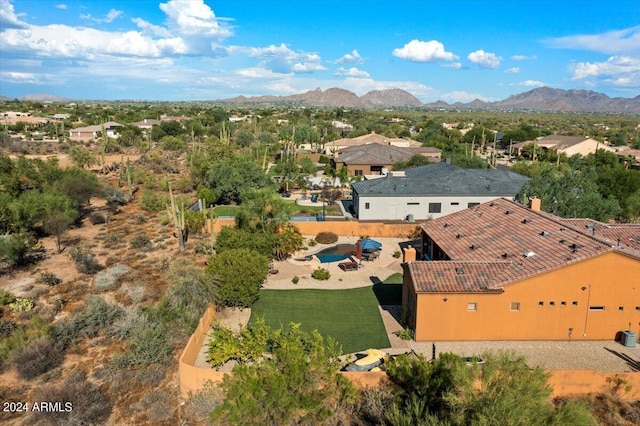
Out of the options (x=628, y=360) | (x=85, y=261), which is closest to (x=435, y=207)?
(x=628, y=360)

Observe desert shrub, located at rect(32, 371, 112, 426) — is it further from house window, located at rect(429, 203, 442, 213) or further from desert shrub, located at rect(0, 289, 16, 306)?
house window, located at rect(429, 203, 442, 213)

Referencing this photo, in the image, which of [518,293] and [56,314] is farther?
[56,314]

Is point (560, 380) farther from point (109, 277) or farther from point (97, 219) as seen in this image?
point (97, 219)

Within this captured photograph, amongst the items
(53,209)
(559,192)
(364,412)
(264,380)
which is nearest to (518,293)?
(364,412)

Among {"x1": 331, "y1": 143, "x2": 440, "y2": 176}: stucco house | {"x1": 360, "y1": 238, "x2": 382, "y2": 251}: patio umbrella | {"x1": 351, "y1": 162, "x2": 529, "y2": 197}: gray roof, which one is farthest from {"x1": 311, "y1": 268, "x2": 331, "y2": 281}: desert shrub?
{"x1": 331, "y1": 143, "x2": 440, "y2": 176}: stucco house

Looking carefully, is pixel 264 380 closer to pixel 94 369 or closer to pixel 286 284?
pixel 94 369

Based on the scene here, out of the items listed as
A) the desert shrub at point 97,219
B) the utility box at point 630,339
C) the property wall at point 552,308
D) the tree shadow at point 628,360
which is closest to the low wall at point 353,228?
the desert shrub at point 97,219

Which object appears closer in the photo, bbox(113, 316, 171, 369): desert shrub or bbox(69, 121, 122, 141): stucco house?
bbox(113, 316, 171, 369): desert shrub
